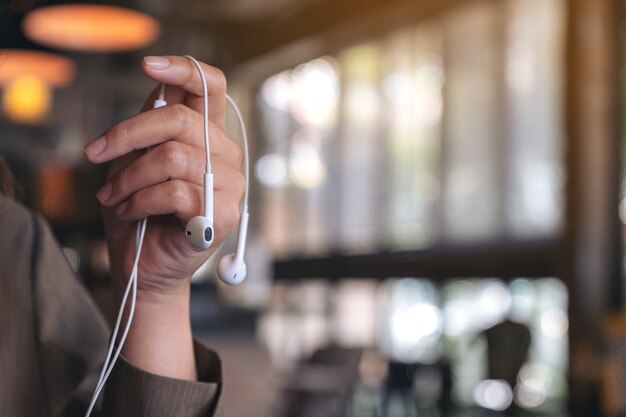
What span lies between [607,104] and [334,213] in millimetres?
4983

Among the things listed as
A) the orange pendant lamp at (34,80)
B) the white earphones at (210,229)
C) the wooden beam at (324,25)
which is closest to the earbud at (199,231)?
the white earphones at (210,229)

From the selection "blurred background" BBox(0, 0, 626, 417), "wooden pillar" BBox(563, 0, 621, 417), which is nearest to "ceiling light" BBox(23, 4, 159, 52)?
"blurred background" BBox(0, 0, 626, 417)

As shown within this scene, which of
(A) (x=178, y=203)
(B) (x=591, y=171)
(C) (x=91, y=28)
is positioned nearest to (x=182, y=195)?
(A) (x=178, y=203)

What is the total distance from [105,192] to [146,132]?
8 cm

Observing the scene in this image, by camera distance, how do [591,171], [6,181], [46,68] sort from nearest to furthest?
[6,181]
[591,171]
[46,68]

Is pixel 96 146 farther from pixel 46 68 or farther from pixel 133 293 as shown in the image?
pixel 46 68

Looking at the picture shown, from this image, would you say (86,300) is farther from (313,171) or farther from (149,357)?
(313,171)

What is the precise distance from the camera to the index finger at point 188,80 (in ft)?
2.41

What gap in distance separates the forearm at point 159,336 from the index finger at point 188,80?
18 centimetres

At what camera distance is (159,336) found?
871 millimetres

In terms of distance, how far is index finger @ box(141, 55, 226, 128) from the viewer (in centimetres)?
74

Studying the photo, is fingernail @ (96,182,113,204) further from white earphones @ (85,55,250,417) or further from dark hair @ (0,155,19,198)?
dark hair @ (0,155,19,198)

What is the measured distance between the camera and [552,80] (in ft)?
23.5

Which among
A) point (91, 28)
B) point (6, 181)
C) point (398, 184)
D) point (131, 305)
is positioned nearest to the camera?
point (131, 305)
